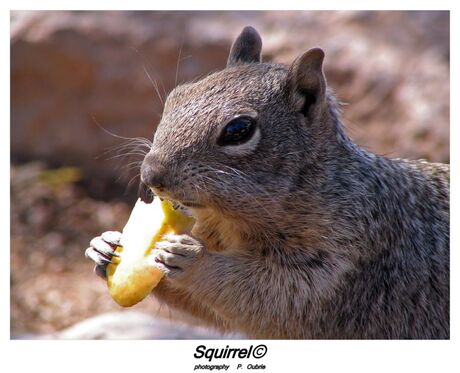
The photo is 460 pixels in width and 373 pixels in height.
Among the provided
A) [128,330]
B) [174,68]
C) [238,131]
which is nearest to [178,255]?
[238,131]

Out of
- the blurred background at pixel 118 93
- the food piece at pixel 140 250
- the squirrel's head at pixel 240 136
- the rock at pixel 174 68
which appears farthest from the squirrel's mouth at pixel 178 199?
the rock at pixel 174 68

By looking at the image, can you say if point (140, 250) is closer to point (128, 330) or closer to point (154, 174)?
point (154, 174)

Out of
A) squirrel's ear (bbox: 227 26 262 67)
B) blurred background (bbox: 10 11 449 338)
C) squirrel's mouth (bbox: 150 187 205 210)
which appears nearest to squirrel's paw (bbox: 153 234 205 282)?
squirrel's mouth (bbox: 150 187 205 210)

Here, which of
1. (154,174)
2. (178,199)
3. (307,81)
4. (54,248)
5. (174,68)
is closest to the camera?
(154,174)

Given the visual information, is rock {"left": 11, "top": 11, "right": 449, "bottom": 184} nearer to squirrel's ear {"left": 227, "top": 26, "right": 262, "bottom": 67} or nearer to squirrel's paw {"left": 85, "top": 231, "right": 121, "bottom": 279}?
squirrel's ear {"left": 227, "top": 26, "right": 262, "bottom": 67}

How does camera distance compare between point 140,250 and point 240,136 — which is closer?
point 240,136

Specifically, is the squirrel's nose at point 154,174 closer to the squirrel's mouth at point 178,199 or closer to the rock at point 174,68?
the squirrel's mouth at point 178,199
